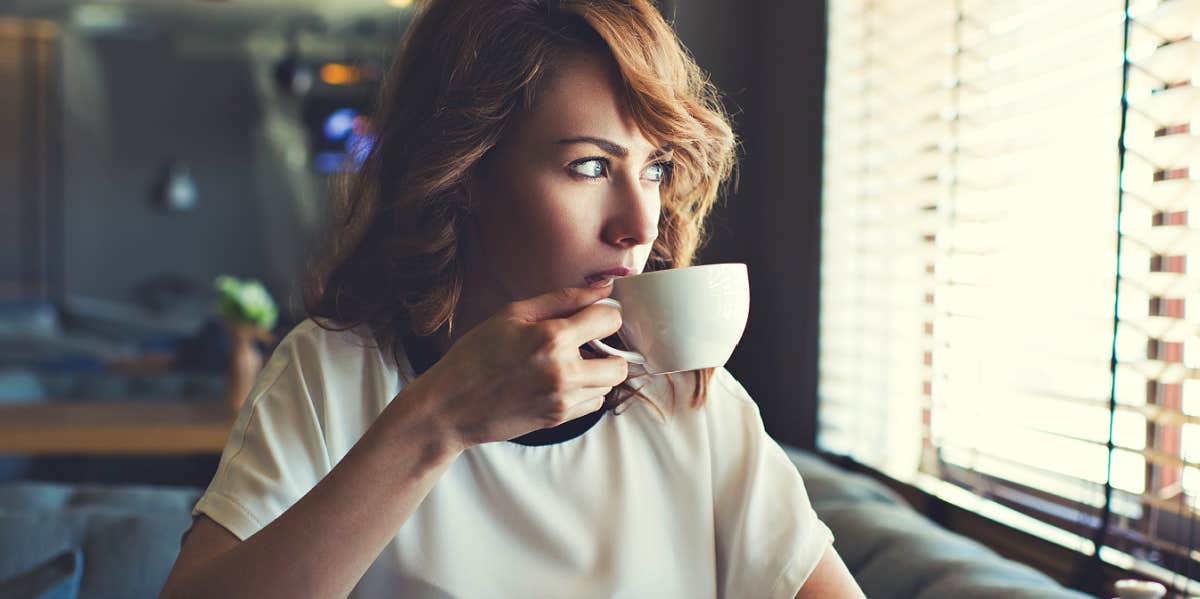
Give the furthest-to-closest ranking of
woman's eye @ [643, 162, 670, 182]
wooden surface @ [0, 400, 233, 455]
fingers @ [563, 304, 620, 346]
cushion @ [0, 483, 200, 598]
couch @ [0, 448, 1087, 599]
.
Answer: wooden surface @ [0, 400, 233, 455], cushion @ [0, 483, 200, 598], couch @ [0, 448, 1087, 599], woman's eye @ [643, 162, 670, 182], fingers @ [563, 304, 620, 346]

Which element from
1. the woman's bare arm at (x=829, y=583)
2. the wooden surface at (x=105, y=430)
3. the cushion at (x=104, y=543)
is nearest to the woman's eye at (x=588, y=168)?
the woman's bare arm at (x=829, y=583)

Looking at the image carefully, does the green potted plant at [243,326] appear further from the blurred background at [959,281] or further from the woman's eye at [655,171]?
the woman's eye at [655,171]

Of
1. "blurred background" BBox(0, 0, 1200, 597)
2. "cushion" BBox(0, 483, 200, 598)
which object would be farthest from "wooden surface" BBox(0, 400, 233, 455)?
"cushion" BBox(0, 483, 200, 598)

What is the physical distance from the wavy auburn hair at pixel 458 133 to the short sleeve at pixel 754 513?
0.22 feet

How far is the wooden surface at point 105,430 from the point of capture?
2748 millimetres

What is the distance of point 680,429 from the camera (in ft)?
3.93

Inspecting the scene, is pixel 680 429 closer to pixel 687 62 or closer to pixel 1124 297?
pixel 687 62

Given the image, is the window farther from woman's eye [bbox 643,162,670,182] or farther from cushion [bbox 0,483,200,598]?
cushion [bbox 0,483,200,598]

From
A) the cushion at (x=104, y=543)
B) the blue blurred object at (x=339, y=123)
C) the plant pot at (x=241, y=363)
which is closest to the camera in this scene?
the cushion at (x=104, y=543)

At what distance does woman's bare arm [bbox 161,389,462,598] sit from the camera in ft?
2.74

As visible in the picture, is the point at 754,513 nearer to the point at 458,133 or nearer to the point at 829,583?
the point at 829,583

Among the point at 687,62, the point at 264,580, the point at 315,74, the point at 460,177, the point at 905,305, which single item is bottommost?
the point at 264,580

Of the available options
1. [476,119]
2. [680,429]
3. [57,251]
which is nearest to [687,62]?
[476,119]

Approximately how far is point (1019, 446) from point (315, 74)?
847 centimetres
